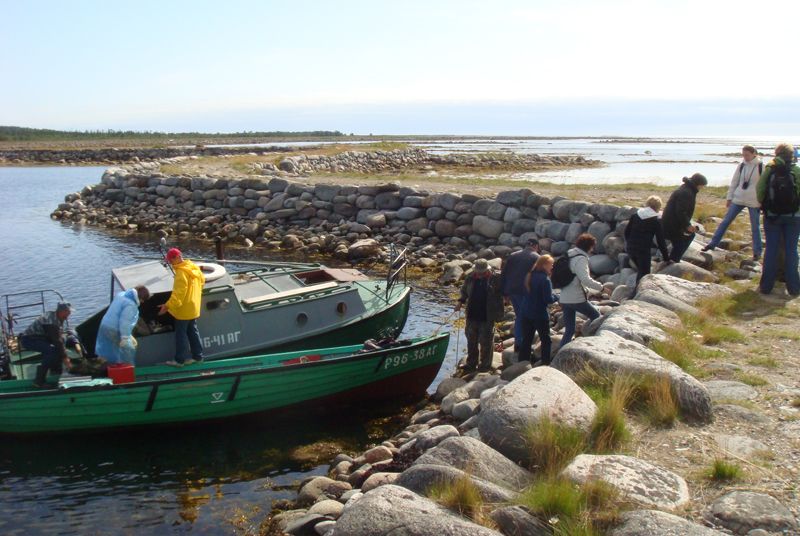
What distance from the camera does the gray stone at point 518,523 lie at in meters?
5.33

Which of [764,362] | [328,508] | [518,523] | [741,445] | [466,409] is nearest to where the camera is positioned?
[518,523]

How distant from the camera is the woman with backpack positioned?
10844 millimetres

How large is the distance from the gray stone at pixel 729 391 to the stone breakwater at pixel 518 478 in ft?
1.24

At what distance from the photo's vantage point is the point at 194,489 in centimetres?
945

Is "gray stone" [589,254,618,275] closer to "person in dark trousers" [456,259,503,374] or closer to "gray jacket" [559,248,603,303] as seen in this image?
"person in dark trousers" [456,259,503,374]

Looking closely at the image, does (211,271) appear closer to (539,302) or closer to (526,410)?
(539,302)

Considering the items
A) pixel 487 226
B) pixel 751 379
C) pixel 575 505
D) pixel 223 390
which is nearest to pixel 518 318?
pixel 751 379

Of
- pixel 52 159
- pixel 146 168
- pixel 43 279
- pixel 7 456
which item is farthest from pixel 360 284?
pixel 52 159

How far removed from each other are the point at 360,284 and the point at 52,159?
80505 millimetres

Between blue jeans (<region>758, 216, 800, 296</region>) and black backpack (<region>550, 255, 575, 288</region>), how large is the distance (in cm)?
346

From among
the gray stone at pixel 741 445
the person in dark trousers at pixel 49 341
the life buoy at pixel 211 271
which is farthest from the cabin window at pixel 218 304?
the gray stone at pixel 741 445

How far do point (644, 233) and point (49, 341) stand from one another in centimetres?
998

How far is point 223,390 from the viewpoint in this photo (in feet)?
35.4

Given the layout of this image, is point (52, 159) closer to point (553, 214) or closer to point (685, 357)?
point (553, 214)
